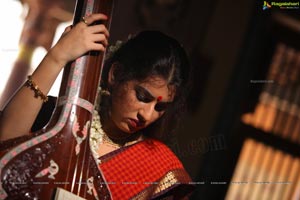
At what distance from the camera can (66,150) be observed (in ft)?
4.19

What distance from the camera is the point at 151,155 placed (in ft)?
5.68

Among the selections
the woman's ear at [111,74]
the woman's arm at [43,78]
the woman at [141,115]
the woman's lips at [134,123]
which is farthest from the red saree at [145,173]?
the woman's arm at [43,78]

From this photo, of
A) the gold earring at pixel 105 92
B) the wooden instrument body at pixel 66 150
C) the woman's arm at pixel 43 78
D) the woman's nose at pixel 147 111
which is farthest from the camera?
the gold earring at pixel 105 92

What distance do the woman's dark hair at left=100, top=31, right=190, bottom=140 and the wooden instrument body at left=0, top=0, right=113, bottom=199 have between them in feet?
0.97

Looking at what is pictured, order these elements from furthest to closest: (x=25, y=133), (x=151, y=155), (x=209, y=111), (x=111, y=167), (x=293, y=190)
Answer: (x=293, y=190)
(x=209, y=111)
(x=151, y=155)
(x=111, y=167)
(x=25, y=133)

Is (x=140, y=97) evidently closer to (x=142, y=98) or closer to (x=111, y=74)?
(x=142, y=98)

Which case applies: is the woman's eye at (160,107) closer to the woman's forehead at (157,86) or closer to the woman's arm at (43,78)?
the woman's forehead at (157,86)

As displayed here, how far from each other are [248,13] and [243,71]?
1.32 feet

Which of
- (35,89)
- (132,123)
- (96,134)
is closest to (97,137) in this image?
(96,134)

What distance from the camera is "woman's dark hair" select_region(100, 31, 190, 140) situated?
168cm

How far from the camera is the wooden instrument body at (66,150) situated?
1.19m

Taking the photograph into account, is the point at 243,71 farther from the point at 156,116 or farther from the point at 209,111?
the point at 156,116

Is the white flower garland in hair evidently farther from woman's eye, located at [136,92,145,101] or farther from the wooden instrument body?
the wooden instrument body

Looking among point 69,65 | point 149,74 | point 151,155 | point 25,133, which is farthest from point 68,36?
point 151,155
